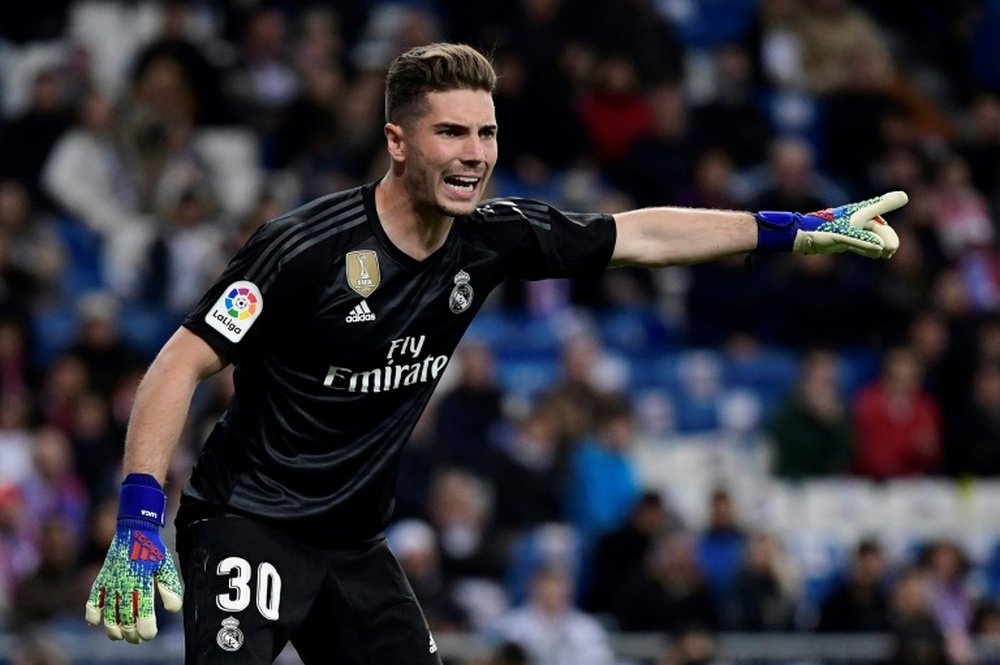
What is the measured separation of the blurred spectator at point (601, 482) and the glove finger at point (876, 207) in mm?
6511

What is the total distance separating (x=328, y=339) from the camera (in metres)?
6.28

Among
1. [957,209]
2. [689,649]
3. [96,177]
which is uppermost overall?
[96,177]

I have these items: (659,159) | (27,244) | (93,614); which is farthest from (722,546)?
(93,614)

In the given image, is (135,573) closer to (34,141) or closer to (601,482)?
(601,482)

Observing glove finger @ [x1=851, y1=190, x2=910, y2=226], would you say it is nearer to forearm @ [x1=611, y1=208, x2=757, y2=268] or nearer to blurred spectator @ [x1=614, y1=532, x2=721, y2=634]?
forearm @ [x1=611, y1=208, x2=757, y2=268]

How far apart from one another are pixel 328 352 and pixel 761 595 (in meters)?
6.40

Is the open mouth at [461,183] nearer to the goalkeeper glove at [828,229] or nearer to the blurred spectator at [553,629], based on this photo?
the goalkeeper glove at [828,229]

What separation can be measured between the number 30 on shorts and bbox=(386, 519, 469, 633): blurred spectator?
5.51 meters

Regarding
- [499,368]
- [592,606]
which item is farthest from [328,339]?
[499,368]

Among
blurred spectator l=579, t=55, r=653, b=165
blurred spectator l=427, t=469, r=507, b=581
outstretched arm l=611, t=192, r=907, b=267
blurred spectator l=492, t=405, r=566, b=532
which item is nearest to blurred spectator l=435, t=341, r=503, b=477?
blurred spectator l=492, t=405, r=566, b=532

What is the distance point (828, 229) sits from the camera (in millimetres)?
6754

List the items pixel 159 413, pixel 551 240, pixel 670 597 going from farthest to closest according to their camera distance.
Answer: pixel 670 597, pixel 551 240, pixel 159 413

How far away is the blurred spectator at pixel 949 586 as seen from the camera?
495 inches

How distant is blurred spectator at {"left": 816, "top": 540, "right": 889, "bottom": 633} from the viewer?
12.1 m
